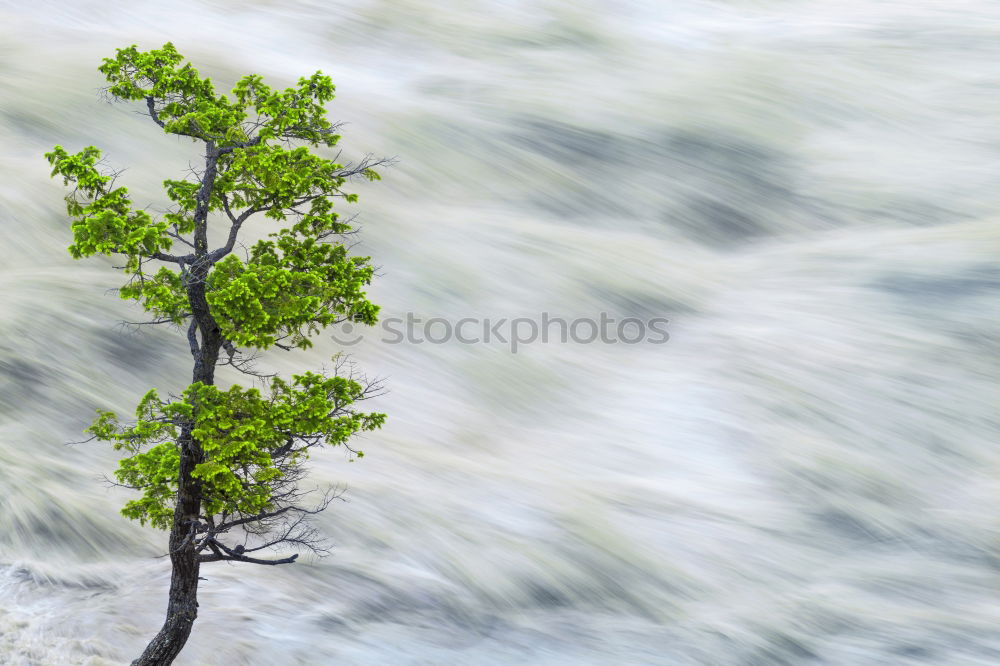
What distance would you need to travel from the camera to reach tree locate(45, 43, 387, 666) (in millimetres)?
4816

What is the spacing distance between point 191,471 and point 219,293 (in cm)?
119

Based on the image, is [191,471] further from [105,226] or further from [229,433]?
[105,226]

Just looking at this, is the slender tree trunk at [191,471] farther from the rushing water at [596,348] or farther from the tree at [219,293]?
the rushing water at [596,348]

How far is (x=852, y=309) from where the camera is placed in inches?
403

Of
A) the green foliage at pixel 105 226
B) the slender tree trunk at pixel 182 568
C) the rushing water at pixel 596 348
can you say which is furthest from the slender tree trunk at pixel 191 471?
the rushing water at pixel 596 348

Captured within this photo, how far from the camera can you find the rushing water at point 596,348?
23.2 feet

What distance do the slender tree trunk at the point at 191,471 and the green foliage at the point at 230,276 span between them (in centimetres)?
2

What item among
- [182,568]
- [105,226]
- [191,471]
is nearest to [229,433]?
[191,471]

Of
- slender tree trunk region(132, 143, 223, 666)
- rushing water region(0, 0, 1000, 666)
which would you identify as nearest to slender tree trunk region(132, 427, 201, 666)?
slender tree trunk region(132, 143, 223, 666)

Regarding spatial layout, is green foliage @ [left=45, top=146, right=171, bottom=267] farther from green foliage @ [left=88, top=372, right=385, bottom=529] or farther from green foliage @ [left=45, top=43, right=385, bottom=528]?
green foliage @ [left=88, top=372, right=385, bottom=529]

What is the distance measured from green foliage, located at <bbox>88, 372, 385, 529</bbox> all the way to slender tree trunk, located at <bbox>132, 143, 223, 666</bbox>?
7 cm

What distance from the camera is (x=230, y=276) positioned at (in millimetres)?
4918

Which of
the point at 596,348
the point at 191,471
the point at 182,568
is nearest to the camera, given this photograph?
the point at 191,471

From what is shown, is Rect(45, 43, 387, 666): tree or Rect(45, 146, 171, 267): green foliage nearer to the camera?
Rect(45, 146, 171, 267): green foliage
